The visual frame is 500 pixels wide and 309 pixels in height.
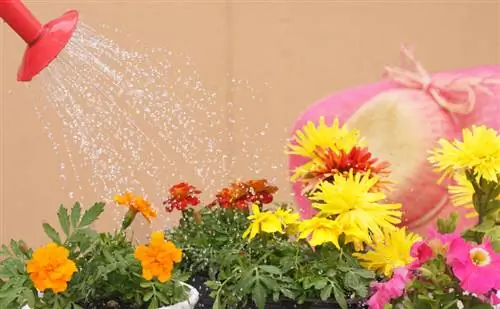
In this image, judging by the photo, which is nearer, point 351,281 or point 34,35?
point 351,281

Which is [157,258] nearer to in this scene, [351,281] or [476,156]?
[351,281]

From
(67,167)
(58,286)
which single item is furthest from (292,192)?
(58,286)

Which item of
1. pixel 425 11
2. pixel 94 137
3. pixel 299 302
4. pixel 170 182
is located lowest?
pixel 299 302

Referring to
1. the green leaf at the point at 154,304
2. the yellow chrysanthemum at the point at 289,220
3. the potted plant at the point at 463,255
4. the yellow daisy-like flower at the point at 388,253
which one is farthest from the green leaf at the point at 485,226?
the green leaf at the point at 154,304

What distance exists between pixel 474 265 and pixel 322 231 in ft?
0.59

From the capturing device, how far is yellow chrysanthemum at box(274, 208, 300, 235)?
793mm

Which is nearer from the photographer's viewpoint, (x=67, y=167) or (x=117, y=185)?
(x=117, y=185)

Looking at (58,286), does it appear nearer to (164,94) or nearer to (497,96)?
(164,94)

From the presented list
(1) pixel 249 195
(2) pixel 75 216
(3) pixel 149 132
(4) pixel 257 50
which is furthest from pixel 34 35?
(4) pixel 257 50

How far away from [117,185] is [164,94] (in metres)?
0.22

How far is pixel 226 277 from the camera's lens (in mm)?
777

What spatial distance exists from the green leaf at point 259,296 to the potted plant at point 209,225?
4.2 inches

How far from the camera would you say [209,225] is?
0.95 m

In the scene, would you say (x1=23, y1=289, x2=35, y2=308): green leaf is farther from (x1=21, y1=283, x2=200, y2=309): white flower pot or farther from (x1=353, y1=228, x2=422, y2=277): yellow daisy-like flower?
(x1=353, y1=228, x2=422, y2=277): yellow daisy-like flower
